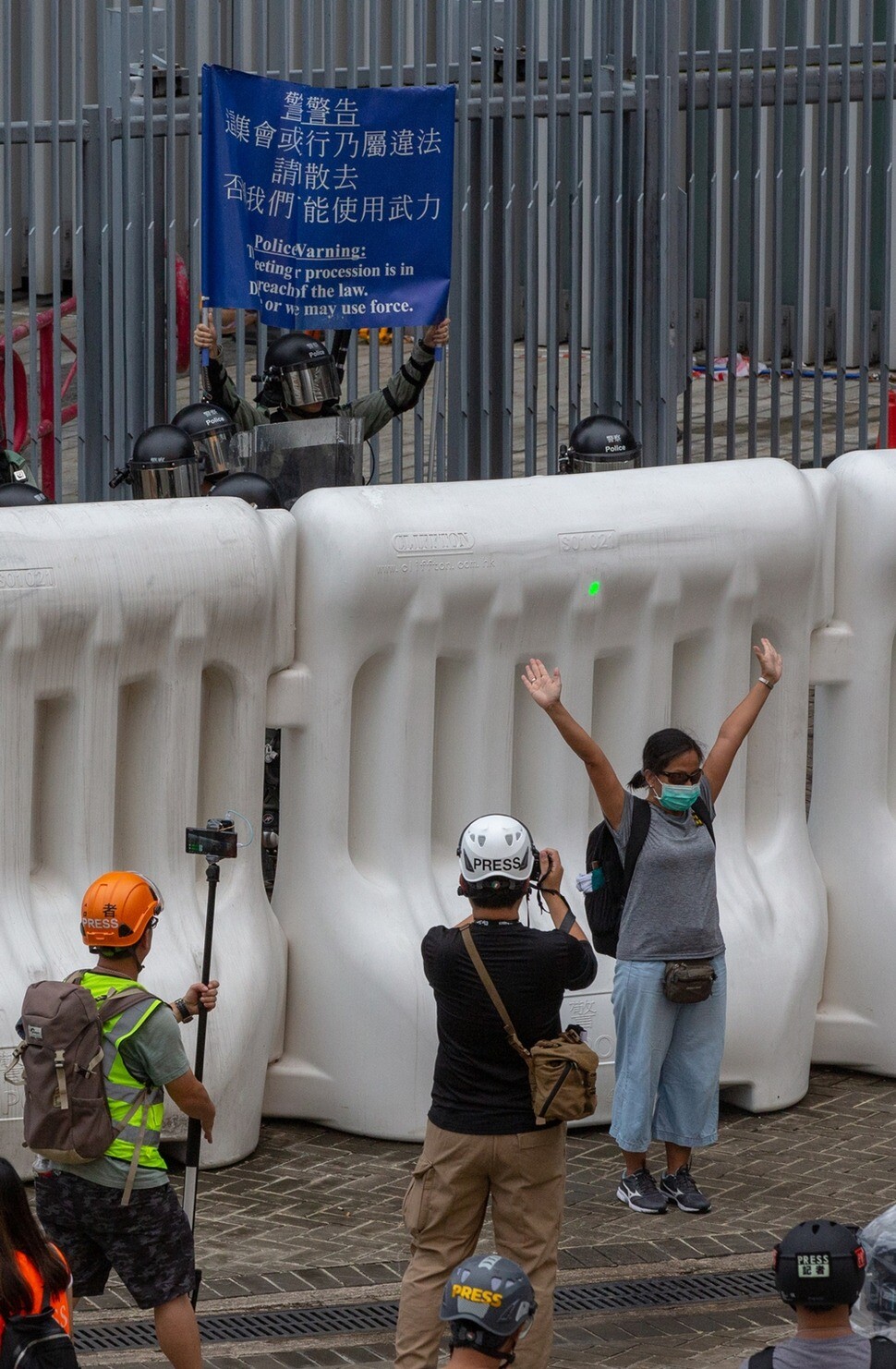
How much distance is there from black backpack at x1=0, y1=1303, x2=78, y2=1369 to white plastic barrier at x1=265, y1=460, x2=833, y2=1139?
9.92 ft

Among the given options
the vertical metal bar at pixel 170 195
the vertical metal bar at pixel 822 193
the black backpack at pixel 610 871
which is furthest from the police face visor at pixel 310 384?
the black backpack at pixel 610 871

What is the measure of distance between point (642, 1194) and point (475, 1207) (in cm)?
142

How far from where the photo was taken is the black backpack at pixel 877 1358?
3805 mm

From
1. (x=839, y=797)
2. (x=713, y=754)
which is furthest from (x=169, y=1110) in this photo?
(x=839, y=797)

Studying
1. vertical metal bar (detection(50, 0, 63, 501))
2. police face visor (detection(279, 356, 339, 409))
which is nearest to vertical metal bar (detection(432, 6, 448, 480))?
police face visor (detection(279, 356, 339, 409))

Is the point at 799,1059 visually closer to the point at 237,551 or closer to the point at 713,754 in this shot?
the point at 713,754

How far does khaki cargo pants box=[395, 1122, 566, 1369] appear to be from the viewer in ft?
17.4

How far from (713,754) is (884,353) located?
15.6ft

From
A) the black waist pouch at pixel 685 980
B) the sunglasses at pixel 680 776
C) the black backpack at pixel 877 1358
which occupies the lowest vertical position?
the black waist pouch at pixel 685 980

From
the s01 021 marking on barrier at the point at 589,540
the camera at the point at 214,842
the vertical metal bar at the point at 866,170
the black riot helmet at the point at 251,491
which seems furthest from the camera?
the vertical metal bar at the point at 866,170

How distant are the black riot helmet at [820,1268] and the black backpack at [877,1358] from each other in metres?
0.09

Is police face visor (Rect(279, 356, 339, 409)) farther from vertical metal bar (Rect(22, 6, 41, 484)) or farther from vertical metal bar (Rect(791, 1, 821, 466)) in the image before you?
vertical metal bar (Rect(791, 1, 821, 466))

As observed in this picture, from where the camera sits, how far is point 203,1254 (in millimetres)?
6270

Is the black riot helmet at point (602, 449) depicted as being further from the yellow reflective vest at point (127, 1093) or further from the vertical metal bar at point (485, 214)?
the yellow reflective vest at point (127, 1093)
